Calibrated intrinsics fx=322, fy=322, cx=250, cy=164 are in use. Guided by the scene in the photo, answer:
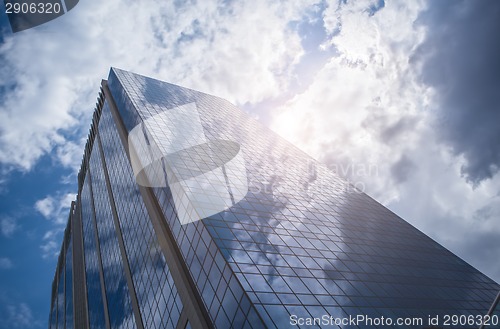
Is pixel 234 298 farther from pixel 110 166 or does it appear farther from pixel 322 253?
pixel 110 166

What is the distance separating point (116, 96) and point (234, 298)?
67.9 m

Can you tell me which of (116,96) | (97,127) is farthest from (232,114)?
(97,127)

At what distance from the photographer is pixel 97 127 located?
98062mm

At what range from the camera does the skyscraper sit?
1108 inches

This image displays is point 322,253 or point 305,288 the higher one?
point 322,253

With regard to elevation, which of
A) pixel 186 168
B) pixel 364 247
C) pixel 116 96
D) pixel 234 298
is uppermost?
pixel 116 96

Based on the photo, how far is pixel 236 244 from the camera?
30.9 metres

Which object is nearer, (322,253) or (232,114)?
(322,253)

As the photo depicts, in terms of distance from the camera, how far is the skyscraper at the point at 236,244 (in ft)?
92.3

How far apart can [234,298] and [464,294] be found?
123 feet

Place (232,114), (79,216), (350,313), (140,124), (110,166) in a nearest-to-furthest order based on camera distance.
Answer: (350,313)
(140,124)
(110,166)
(232,114)
(79,216)

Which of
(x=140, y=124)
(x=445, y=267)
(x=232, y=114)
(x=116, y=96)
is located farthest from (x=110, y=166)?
(x=445, y=267)

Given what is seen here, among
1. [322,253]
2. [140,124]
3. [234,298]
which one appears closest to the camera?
[234,298]

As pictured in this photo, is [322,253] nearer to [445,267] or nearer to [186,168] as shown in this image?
[186,168]
